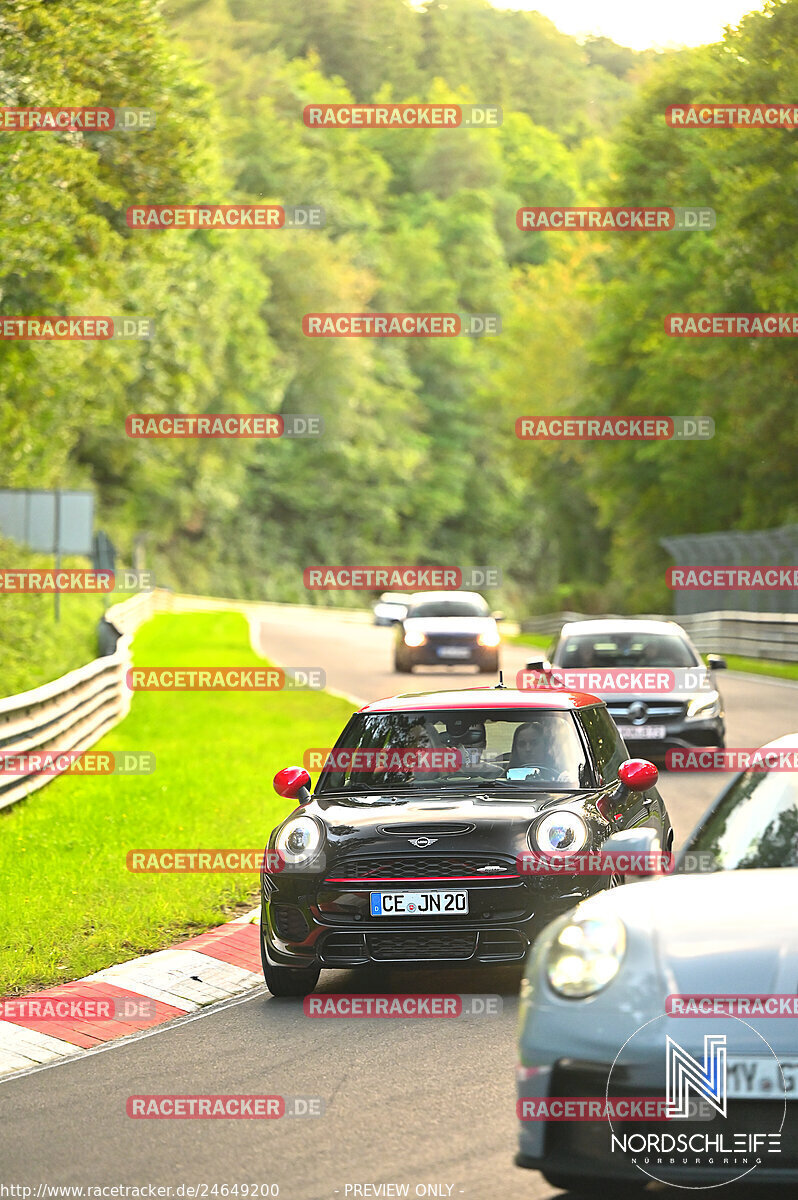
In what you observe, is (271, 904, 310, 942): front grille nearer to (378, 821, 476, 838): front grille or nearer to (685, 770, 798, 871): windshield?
(378, 821, 476, 838): front grille

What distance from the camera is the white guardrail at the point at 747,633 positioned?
35.7 m

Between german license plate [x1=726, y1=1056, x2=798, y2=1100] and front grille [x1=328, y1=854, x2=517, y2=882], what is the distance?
3434 millimetres

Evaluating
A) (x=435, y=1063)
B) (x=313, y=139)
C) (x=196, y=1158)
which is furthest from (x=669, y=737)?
(x=313, y=139)

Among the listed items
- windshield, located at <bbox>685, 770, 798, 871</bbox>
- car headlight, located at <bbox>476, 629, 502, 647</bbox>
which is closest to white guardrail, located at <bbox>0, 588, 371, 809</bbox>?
windshield, located at <bbox>685, 770, 798, 871</bbox>

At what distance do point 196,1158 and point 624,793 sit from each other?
4.07 metres

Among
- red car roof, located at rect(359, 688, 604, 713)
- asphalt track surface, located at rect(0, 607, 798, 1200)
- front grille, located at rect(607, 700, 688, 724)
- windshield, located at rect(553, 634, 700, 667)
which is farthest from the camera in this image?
windshield, located at rect(553, 634, 700, 667)

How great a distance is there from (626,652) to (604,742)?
369 inches

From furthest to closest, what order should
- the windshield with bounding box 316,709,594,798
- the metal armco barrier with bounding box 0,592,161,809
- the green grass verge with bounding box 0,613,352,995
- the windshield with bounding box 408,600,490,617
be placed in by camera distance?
the windshield with bounding box 408,600,490,617
the metal armco barrier with bounding box 0,592,161,809
the green grass verge with bounding box 0,613,352,995
the windshield with bounding box 316,709,594,798

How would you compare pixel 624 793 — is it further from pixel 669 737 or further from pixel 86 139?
pixel 86 139

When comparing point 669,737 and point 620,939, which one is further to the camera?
point 669,737

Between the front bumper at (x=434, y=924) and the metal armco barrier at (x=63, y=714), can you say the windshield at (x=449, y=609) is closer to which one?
the metal armco barrier at (x=63, y=714)

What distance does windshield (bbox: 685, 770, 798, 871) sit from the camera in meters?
5.43

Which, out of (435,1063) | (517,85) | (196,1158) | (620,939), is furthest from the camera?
(517,85)

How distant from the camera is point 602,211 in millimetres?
51531
